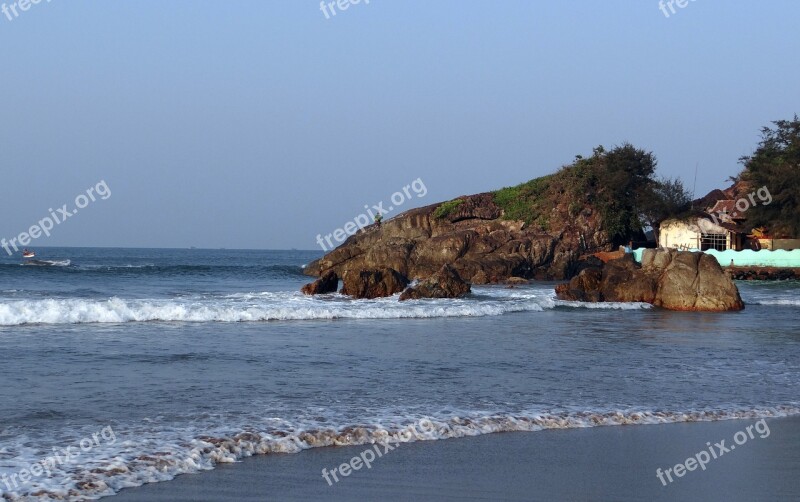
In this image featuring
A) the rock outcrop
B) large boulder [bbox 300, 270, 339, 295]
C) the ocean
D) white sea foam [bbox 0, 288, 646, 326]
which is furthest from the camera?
large boulder [bbox 300, 270, 339, 295]

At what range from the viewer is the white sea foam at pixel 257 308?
22.2m

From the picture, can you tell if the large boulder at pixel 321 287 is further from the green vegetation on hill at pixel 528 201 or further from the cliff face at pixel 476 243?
the green vegetation on hill at pixel 528 201

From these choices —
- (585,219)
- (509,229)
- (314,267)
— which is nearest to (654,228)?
(585,219)

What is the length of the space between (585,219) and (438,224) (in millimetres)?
9879

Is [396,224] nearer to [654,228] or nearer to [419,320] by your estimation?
[654,228]

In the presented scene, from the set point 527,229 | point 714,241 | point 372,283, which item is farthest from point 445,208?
point 372,283

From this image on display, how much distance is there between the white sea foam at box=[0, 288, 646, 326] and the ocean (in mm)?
90

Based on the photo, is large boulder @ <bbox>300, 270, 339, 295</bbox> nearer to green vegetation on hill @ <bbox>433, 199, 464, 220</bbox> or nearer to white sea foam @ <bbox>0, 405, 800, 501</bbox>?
green vegetation on hill @ <bbox>433, 199, 464, 220</bbox>

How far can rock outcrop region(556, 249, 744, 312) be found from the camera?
96.6ft

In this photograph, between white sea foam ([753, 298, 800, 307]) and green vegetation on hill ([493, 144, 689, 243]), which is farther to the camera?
green vegetation on hill ([493, 144, 689, 243])

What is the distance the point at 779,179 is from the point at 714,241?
21.9 feet

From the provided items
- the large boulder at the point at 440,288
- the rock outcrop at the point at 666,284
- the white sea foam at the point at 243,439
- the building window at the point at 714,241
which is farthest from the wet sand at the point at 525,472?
the building window at the point at 714,241

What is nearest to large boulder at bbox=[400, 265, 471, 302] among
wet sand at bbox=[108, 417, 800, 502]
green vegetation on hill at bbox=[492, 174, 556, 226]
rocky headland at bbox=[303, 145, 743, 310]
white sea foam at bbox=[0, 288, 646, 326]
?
white sea foam at bbox=[0, 288, 646, 326]

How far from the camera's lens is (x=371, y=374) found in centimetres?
1381
